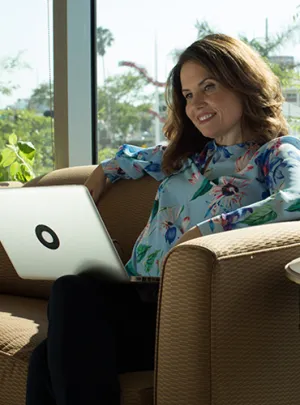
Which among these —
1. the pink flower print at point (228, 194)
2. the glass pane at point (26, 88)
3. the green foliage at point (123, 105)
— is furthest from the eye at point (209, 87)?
the glass pane at point (26, 88)

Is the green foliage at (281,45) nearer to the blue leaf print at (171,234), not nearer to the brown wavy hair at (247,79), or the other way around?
the brown wavy hair at (247,79)

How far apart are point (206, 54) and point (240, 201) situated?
42cm

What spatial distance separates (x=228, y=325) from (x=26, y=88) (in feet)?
8.21

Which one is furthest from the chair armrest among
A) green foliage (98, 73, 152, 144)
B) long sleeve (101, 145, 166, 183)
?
green foliage (98, 73, 152, 144)

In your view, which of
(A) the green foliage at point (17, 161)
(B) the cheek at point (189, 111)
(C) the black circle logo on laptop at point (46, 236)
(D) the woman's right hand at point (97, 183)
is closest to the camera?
(C) the black circle logo on laptop at point (46, 236)

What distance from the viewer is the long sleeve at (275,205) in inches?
68.6

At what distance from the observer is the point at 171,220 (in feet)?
6.96

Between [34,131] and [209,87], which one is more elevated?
[209,87]

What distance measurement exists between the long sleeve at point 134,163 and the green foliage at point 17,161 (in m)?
1.12

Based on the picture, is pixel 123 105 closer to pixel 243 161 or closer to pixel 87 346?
pixel 243 161

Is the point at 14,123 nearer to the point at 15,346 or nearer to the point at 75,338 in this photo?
the point at 15,346

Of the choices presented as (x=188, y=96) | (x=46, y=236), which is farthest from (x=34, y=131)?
(x=46, y=236)

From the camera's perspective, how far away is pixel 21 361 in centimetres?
194

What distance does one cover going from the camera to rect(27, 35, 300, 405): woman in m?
1.71
